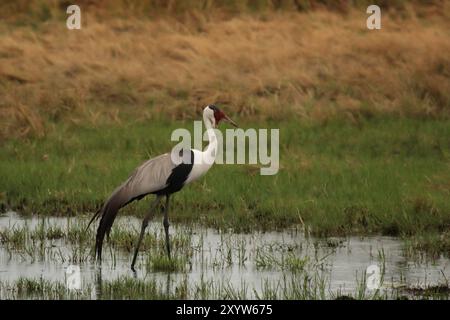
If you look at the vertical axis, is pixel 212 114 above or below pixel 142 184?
above

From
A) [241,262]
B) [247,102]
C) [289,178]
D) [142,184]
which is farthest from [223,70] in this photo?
[241,262]

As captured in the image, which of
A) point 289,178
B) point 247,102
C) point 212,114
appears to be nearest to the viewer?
point 212,114

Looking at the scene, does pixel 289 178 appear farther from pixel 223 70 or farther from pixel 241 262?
pixel 223 70

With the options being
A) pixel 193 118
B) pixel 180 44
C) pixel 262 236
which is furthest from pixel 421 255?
pixel 180 44

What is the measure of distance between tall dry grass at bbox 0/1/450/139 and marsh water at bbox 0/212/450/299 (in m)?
4.23

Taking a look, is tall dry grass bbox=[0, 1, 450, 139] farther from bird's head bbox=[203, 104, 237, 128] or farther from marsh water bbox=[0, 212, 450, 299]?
marsh water bbox=[0, 212, 450, 299]

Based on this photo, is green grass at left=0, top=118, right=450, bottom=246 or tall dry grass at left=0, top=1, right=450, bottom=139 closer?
green grass at left=0, top=118, right=450, bottom=246

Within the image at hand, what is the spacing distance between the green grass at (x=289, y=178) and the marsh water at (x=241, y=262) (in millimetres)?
378

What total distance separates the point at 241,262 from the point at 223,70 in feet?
23.7

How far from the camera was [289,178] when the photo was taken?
1159 cm

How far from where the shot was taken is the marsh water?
27.3 feet

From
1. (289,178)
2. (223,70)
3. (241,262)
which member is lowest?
(241,262)

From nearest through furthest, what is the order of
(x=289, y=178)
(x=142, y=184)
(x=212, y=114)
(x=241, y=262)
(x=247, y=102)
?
(x=241, y=262)
(x=142, y=184)
(x=212, y=114)
(x=289, y=178)
(x=247, y=102)

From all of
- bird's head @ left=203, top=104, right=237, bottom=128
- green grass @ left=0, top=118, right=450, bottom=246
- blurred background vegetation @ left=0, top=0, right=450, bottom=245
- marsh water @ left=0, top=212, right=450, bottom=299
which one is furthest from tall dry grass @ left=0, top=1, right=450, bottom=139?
marsh water @ left=0, top=212, right=450, bottom=299
